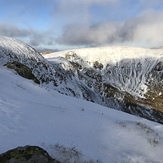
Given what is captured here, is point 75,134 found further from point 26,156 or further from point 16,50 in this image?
point 16,50

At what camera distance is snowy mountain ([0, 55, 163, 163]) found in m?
11.0

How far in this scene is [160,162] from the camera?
1210 cm

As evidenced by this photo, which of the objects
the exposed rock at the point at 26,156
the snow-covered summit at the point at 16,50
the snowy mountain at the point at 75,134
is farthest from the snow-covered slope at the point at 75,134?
the snow-covered summit at the point at 16,50

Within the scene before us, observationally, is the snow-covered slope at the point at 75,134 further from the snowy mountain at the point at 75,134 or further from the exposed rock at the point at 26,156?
the exposed rock at the point at 26,156

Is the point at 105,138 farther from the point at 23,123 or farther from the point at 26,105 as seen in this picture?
the point at 26,105

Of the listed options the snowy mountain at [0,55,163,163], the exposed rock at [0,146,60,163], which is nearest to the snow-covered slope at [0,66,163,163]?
the snowy mountain at [0,55,163,163]

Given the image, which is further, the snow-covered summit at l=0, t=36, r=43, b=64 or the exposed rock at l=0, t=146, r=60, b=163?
the snow-covered summit at l=0, t=36, r=43, b=64

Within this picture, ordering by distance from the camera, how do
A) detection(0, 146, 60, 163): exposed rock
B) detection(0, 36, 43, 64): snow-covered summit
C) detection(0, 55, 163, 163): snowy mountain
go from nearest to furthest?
detection(0, 146, 60, 163): exposed rock < detection(0, 55, 163, 163): snowy mountain < detection(0, 36, 43, 64): snow-covered summit

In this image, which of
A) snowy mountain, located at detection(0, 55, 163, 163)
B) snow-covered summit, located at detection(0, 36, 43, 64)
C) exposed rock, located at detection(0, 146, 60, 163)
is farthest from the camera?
snow-covered summit, located at detection(0, 36, 43, 64)

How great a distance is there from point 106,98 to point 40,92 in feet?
520

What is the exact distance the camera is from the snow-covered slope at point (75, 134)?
11.0 metres

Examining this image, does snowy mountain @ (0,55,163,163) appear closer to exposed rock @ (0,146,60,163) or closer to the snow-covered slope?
the snow-covered slope

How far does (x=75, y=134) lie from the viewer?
13.0 metres

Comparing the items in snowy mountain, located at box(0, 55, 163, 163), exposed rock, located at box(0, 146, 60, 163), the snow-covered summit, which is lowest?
snowy mountain, located at box(0, 55, 163, 163)
